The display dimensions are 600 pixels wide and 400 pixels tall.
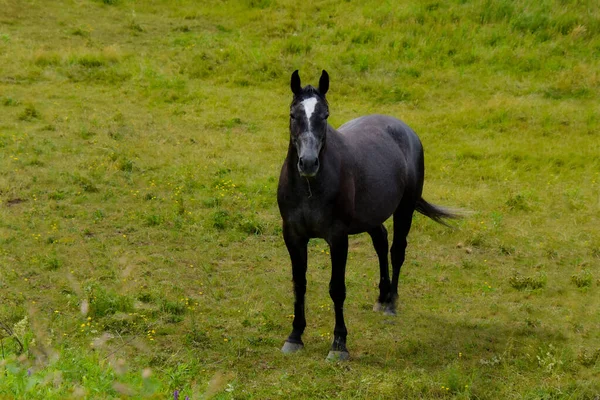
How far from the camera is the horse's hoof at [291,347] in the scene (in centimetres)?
731

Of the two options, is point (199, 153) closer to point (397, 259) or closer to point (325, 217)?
point (397, 259)

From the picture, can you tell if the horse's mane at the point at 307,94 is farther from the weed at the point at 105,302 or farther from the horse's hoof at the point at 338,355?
the weed at the point at 105,302

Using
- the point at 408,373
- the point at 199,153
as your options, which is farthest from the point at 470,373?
the point at 199,153

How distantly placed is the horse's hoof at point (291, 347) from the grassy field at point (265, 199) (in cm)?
18

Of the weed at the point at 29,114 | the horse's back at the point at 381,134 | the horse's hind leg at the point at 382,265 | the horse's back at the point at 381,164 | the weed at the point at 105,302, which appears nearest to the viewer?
the horse's back at the point at 381,164

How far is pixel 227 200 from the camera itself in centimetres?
1165

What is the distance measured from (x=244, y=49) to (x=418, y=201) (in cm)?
1171

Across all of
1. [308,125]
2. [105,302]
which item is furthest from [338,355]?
[105,302]

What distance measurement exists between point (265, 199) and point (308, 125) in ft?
18.1

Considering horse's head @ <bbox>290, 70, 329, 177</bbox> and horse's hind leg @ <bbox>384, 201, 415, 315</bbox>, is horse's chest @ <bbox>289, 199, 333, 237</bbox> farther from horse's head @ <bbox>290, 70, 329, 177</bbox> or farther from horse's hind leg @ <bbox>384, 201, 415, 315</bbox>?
horse's hind leg @ <bbox>384, 201, 415, 315</bbox>

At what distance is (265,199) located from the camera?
11812 mm

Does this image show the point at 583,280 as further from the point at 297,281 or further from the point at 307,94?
the point at 307,94

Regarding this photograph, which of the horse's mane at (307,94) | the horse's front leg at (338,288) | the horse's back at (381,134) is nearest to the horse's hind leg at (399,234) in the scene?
the horse's back at (381,134)

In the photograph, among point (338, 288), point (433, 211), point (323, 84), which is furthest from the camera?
point (433, 211)
